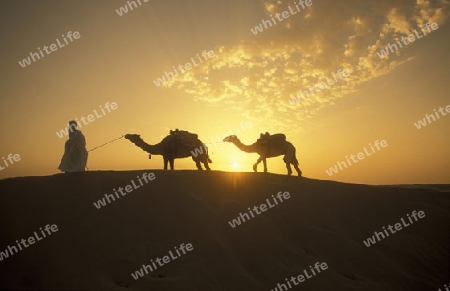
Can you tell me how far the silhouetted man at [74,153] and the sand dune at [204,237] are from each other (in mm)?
2234

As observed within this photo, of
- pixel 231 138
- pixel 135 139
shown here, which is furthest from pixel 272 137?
pixel 135 139

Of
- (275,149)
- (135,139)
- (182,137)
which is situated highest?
(135,139)

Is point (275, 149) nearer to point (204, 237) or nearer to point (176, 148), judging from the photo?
point (176, 148)

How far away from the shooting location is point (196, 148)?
1452cm

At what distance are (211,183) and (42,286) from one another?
Result: 5957 mm

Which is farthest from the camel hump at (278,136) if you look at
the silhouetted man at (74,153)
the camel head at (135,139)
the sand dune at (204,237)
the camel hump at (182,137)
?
the silhouetted man at (74,153)

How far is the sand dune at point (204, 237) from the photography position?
6.24m

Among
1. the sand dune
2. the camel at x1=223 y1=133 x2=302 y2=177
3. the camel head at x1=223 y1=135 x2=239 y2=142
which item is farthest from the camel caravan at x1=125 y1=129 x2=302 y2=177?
the sand dune

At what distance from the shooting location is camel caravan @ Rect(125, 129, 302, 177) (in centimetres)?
1418

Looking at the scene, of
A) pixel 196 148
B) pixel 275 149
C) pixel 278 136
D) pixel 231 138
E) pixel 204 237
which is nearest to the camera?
pixel 204 237

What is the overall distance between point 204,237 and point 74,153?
6.64m

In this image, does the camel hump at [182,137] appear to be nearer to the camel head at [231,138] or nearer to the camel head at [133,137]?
the camel head at [133,137]

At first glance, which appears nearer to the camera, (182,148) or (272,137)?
(182,148)

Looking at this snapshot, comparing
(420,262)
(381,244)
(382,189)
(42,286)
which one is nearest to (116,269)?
(42,286)
